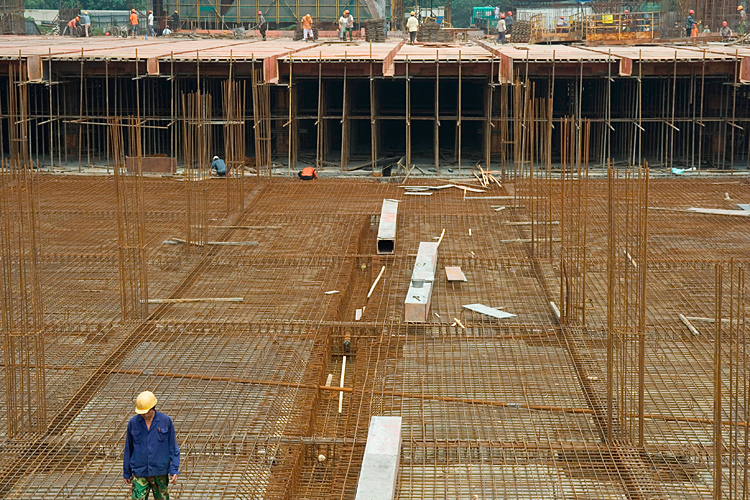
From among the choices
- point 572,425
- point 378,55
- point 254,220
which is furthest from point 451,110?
point 572,425

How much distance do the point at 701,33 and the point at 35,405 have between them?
32.3m

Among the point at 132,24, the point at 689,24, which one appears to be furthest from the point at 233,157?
the point at 689,24

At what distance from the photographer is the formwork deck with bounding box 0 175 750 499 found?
7535mm

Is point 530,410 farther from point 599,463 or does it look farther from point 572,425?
point 599,463

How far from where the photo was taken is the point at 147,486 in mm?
6434

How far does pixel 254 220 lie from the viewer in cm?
1641

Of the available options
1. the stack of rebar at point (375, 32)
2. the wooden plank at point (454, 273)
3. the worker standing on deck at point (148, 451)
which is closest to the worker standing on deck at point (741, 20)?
the stack of rebar at point (375, 32)

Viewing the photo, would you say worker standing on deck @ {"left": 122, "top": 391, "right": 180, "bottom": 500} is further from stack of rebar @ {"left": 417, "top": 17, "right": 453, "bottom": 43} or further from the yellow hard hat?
stack of rebar @ {"left": 417, "top": 17, "right": 453, "bottom": 43}

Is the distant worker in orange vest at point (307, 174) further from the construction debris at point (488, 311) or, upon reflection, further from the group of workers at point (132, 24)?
the group of workers at point (132, 24)

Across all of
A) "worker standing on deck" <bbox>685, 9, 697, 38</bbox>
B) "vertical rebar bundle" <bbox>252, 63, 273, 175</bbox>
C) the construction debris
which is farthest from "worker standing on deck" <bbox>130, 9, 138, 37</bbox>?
the construction debris

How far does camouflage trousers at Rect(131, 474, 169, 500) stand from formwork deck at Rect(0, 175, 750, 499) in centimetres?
74

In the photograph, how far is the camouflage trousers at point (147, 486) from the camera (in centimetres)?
640

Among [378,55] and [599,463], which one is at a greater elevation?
[378,55]

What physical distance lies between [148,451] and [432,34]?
29.2 m
